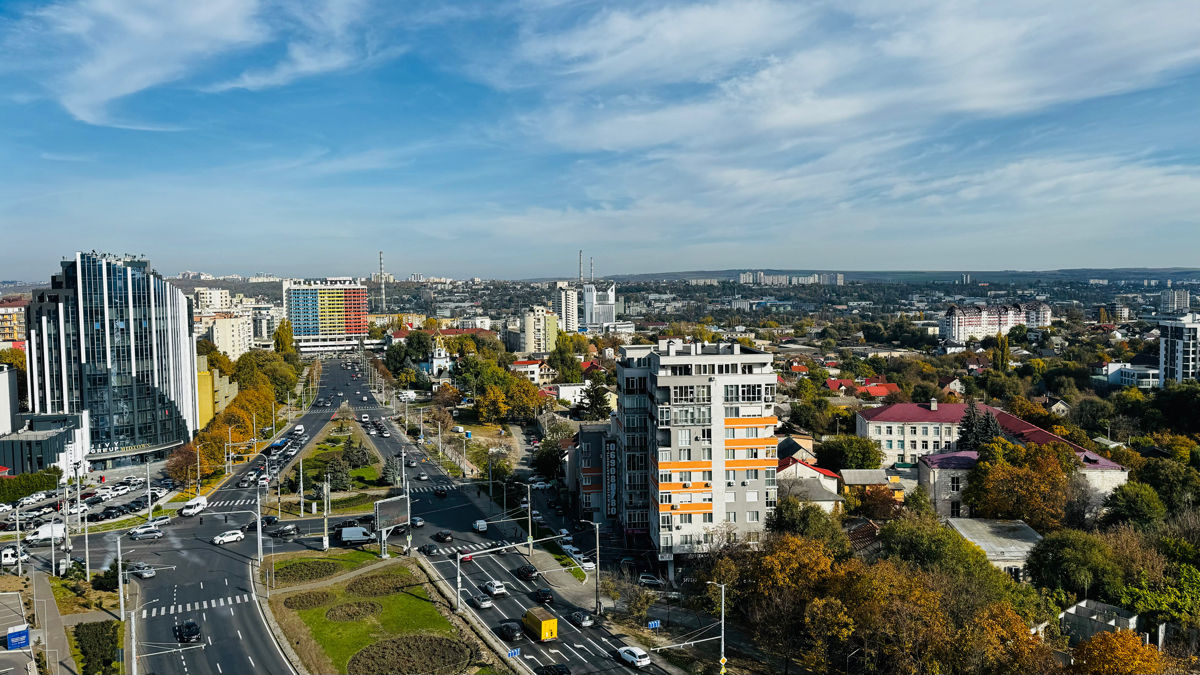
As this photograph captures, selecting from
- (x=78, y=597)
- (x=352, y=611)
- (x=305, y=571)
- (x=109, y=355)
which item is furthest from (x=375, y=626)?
(x=109, y=355)

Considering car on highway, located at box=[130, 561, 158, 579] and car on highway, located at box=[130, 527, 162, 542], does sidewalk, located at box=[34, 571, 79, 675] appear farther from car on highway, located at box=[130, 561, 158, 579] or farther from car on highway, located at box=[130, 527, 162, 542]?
car on highway, located at box=[130, 527, 162, 542]

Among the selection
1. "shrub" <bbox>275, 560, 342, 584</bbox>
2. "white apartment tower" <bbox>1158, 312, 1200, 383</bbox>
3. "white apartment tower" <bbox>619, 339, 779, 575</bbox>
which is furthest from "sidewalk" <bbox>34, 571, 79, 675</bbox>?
"white apartment tower" <bbox>1158, 312, 1200, 383</bbox>

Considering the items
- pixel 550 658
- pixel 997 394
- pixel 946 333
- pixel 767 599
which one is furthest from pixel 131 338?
pixel 946 333

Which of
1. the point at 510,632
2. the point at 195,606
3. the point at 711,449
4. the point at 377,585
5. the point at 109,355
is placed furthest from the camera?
the point at 109,355

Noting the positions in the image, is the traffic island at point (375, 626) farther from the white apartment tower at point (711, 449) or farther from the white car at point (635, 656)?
the white apartment tower at point (711, 449)

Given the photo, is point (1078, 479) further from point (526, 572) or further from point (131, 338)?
point (131, 338)

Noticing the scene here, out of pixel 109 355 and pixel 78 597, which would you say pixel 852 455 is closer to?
pixel 78 597
